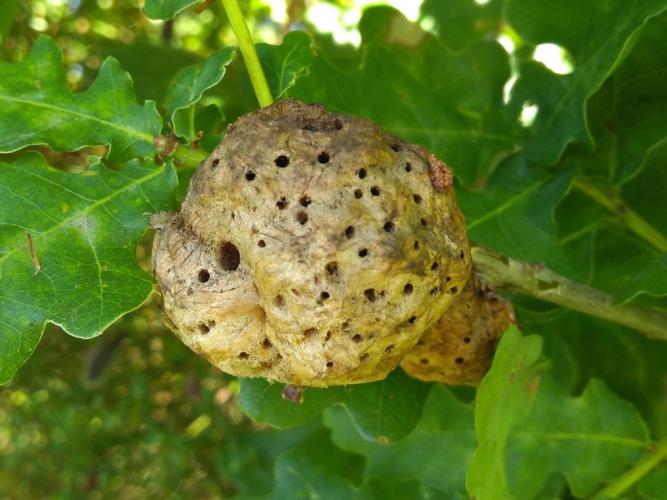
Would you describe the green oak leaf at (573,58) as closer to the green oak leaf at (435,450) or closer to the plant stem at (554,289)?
the plant stem at (554,289)

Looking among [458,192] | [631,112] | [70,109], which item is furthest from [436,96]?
[70,109]

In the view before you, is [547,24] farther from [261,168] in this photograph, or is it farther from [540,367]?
[261,168]

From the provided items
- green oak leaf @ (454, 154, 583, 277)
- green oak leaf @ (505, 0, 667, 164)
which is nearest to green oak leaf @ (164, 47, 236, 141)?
green oak leaf @ (454, 154, 583, 277)

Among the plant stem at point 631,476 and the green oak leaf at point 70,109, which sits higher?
the green oak leaf at point 70,109

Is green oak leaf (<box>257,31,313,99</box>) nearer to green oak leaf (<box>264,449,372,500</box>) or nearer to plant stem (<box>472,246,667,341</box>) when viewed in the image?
plant stem (<box>472,246,667,341</box>)

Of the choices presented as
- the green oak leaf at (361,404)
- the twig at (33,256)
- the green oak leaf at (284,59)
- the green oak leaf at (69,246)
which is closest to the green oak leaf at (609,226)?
the green oak leaf at (361,404)

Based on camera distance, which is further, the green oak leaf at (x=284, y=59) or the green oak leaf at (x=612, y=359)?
the green oak leaf at (x=612, y=359)
